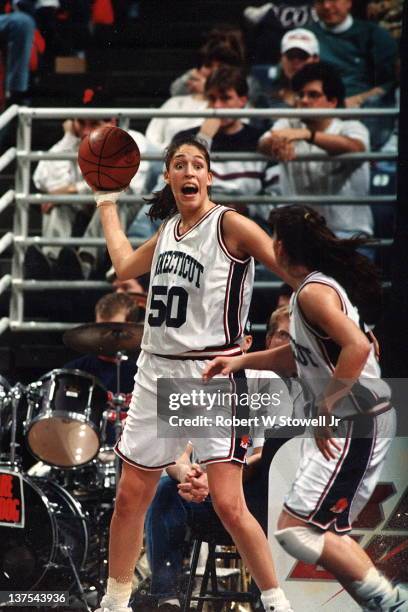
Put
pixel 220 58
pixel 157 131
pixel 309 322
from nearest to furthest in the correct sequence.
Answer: pixel 309 322 < pixel 157 131 < pixel 220 58

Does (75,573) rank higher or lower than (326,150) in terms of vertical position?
lower

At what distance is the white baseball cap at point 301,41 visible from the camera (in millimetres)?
8195

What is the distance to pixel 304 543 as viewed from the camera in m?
4.79

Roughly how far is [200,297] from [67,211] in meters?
2.94

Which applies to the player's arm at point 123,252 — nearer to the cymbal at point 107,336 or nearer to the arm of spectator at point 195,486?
the arm of spectator at point 195,486

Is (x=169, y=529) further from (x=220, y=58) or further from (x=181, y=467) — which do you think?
(x=220, y=58)

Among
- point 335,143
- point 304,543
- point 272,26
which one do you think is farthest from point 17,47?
point 304,543

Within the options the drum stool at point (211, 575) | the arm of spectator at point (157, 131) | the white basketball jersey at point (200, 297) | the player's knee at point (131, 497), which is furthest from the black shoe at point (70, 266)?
the player's knee at point (131, 497)

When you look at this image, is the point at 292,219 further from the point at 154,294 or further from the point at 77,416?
the point at 77,416

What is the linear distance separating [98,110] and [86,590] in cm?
294

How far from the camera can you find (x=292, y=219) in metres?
4.78

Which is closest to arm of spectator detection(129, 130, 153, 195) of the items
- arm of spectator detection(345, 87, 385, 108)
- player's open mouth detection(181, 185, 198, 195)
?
arm of spectator detection(345, 87, 385, 108)

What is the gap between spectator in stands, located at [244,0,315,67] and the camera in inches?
353

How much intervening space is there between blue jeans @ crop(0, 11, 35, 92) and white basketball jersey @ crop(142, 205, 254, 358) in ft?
13.0
